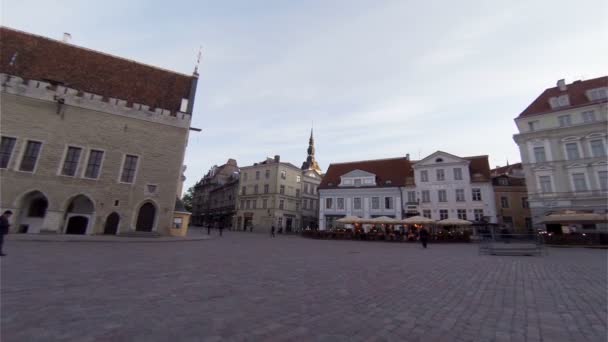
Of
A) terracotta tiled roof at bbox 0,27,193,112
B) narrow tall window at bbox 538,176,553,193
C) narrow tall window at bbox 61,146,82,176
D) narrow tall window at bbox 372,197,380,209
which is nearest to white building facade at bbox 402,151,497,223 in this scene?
narrow tall window at bbox 372,197,380,209

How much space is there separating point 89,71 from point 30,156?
851 centimetres

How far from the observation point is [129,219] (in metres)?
20.9

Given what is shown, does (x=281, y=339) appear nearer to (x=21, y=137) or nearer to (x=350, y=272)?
(x=350, y=272)

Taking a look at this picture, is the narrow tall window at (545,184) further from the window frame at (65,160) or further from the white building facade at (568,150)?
the window frame at (65,160)

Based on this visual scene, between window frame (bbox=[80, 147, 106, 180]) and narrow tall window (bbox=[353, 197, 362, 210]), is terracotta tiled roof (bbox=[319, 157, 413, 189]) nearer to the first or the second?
narrow tall window (bbox=[353, 197, 362, 210])

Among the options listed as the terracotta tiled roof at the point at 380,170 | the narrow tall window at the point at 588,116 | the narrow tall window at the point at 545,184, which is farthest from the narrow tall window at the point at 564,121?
the terracotta tiled roof at the point at 380,170

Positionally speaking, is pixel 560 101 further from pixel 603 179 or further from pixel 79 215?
pixel 79 215

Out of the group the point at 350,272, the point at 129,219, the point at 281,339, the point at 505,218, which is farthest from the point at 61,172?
the point at 505,218

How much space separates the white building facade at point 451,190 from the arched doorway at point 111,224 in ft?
103

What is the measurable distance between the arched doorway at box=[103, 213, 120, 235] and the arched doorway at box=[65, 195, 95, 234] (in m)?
1.09

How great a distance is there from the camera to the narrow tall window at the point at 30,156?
18.8 m

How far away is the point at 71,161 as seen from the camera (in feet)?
66.1

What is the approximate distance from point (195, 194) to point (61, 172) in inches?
2289

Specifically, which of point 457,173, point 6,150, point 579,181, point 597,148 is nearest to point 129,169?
point 6,150
